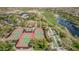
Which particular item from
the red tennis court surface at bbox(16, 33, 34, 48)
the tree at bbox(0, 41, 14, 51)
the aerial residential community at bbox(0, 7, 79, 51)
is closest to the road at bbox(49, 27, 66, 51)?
the aerial residential community at bbox(0, 7, 79, 51)

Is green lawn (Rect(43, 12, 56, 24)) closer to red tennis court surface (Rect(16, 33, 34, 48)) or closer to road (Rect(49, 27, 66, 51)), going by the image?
road (Rect(49, 27, 66, 51))

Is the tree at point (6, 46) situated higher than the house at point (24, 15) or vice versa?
the house at point (24, 15)

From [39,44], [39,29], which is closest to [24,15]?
[39,29]

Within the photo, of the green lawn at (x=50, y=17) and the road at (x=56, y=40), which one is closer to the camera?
the road at (x=56, y=40)

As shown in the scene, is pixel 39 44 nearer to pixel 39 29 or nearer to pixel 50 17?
pixel 39 29

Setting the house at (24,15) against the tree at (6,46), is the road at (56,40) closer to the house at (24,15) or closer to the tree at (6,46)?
the house at (24,15)

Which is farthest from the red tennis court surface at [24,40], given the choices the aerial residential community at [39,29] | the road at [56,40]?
the road at [56,40]
